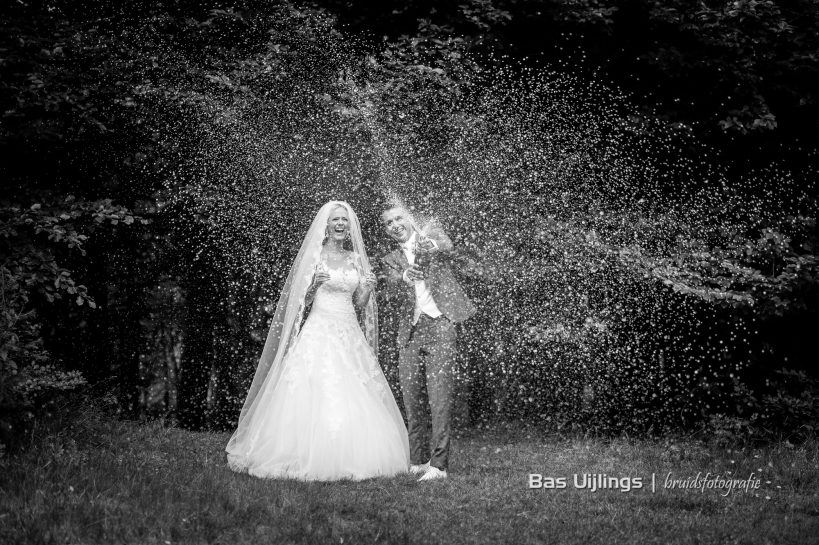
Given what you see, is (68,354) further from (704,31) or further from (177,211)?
(704,31)

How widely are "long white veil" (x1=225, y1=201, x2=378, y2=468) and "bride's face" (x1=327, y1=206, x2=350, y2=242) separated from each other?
0.04 metres

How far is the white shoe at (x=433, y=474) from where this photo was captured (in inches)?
237

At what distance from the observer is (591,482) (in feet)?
20.5

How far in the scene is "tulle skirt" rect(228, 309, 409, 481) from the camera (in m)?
5.96

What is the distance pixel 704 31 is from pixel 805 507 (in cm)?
591

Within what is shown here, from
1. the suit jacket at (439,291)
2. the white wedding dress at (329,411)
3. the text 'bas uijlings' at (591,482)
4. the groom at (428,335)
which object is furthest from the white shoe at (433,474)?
the suit jacket at (439,291)

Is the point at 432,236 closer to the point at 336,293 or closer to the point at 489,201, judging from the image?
the point at 336,293

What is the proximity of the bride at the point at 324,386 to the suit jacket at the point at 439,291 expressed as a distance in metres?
0.42

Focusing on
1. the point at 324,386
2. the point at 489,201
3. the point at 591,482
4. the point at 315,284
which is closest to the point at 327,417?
the point at 324,386

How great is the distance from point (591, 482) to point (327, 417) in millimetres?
2371

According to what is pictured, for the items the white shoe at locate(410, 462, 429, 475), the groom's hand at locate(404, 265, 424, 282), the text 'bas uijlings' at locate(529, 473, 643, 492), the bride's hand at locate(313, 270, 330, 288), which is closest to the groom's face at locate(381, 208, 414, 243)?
the groom's hand at locate(404, 265, 424, 282)

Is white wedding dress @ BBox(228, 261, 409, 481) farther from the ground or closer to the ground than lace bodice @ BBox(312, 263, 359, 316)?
closer to the ground

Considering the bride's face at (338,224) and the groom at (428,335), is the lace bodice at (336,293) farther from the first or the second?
the groom at (428,335)

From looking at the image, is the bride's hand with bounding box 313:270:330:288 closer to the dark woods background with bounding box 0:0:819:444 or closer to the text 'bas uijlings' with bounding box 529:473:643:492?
the dark woods background with bounding box 0:0:819:444
